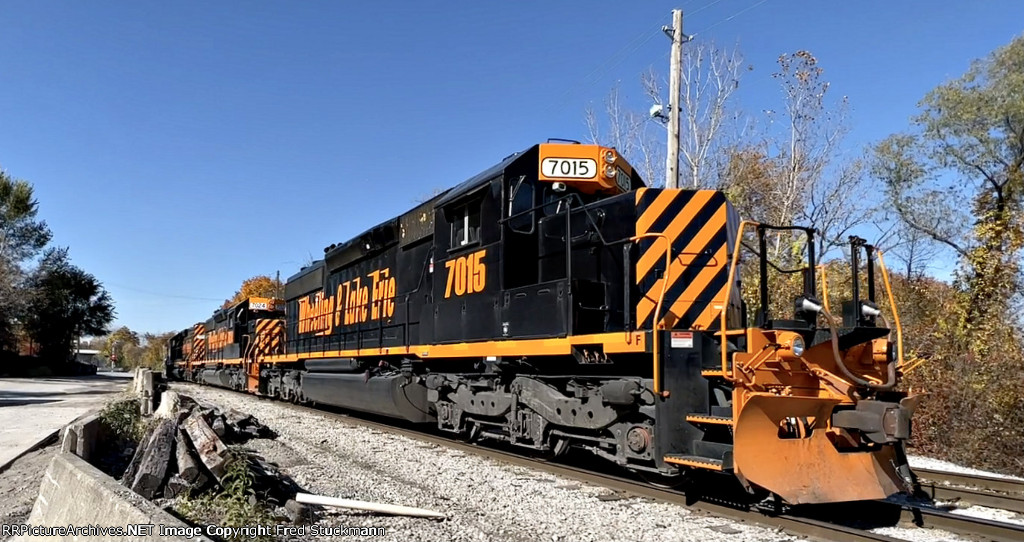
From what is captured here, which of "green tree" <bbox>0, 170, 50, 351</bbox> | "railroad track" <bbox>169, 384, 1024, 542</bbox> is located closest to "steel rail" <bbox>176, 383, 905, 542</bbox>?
"railroad track" <bbox>169, 384, 1024, 542</bbox>

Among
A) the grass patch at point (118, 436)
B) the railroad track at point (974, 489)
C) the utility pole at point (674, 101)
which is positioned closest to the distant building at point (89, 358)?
the grass patch at point (118, 436)

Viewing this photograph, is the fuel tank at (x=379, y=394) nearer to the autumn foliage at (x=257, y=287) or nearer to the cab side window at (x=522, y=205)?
the cab side window at (x=522, y=205)

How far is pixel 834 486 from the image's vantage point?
5422 millimetres

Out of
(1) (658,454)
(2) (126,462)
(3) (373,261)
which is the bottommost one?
(2) (126,462)

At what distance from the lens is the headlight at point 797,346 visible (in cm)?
569

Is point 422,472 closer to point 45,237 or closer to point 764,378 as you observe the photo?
point 764,378

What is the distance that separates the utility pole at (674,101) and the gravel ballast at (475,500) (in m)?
7.66

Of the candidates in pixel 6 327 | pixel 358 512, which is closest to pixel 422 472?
pixel 358 512

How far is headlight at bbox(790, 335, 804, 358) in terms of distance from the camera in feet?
18.7

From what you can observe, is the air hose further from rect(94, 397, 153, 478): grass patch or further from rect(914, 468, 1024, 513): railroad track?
rect(94, 397, 153, 478): grass patch

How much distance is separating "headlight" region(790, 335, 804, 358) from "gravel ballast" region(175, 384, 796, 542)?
140cm

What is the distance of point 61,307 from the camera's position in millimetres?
50938

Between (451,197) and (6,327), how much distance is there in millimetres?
43752

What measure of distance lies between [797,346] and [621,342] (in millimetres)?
1503
